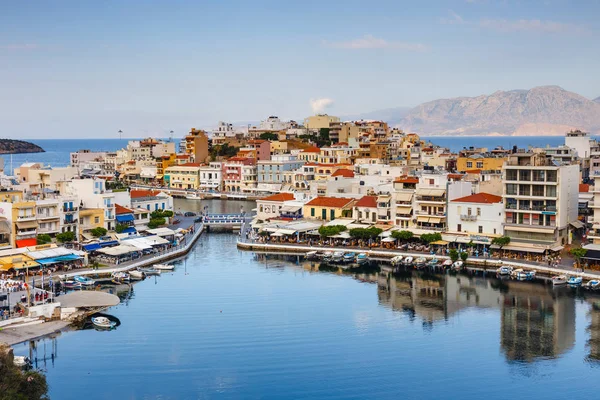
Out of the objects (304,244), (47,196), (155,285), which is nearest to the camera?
(155,285)

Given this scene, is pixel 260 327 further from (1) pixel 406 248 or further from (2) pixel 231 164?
(2) pixel 231 164

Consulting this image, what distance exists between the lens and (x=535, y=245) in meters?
35.5

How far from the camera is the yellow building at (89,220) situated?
37.8 meters

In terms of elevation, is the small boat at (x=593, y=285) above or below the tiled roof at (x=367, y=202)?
below

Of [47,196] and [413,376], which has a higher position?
[47,196]

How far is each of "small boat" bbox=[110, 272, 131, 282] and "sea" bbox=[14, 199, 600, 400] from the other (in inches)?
27.8

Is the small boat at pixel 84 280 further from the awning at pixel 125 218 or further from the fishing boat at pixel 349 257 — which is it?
the fishing boat at pixel 349 257

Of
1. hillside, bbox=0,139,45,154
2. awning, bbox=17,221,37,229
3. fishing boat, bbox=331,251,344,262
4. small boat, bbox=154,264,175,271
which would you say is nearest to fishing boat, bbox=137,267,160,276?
small boat, bbox=154,264,175,271

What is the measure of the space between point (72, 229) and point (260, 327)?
16.3m

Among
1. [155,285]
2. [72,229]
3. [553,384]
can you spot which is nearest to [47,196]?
[72,229]

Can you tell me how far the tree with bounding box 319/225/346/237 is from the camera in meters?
40.7

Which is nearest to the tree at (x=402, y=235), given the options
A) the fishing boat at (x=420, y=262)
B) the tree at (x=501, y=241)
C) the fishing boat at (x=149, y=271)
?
the fishing boat at (x=420, y=262)

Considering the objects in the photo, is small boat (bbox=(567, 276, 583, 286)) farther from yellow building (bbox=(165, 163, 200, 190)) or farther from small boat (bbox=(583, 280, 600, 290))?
yellow building (bbox=(165, 163, 200, 190))

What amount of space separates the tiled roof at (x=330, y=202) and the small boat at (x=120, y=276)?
16133 millimetres
